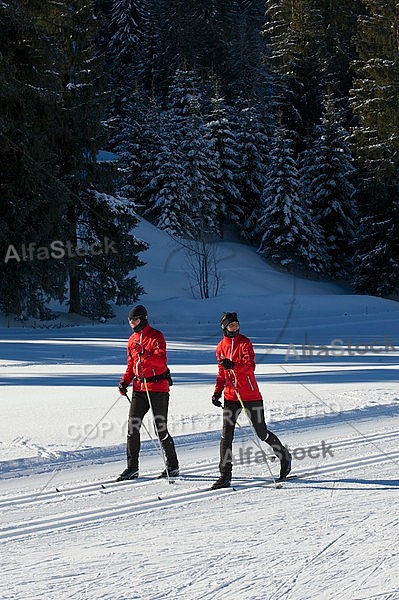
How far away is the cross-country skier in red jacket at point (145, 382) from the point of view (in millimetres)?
8211

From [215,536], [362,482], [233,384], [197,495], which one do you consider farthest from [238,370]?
[215,536]

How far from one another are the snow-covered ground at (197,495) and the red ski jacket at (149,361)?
106cm

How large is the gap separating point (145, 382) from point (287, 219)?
32807 millimetres

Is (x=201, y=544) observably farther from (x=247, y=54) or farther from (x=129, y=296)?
(x=247, y=54)

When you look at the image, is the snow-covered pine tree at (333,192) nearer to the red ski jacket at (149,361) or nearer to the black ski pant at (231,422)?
the black ski pant at (231,422)

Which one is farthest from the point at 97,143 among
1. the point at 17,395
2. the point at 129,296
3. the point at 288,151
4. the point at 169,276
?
the point at 17,395

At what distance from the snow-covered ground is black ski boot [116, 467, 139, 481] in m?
0.08

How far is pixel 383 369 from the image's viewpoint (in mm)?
17672

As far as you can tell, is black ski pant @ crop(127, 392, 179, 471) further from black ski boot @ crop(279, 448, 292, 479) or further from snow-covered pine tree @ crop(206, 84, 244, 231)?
snow-covered pine tree @ crop(206, 84, 244, 231)

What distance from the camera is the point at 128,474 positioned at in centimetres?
Result: 841

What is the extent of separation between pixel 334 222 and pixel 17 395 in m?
32.4

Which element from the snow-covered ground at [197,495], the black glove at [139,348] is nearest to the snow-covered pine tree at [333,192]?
the snow-covered ground at [197,495]

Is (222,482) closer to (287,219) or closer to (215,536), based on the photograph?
(215,536)

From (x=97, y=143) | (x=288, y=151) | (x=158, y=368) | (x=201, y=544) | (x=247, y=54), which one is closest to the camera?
(x=201, y=544)
